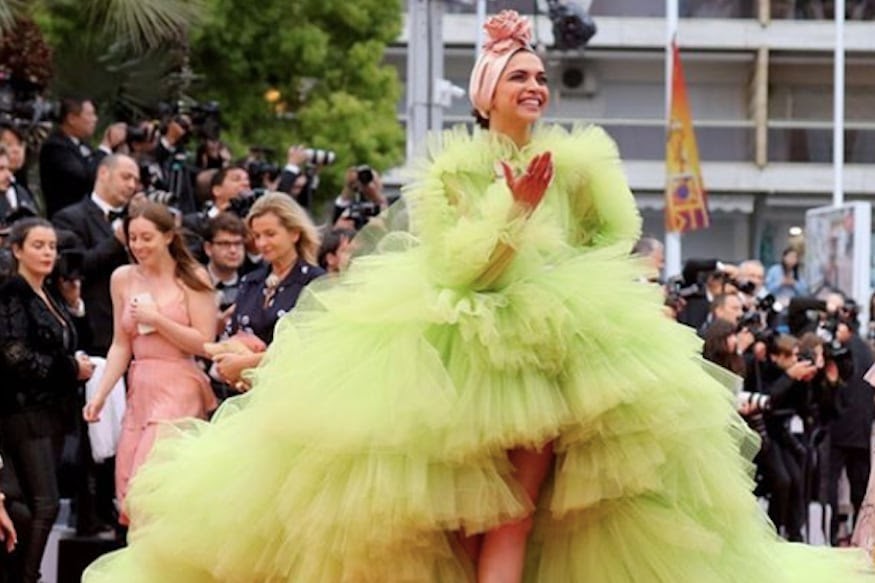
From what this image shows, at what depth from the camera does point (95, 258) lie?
33.4 ft

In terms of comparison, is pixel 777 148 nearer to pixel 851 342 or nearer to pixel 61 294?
pixel 851 342

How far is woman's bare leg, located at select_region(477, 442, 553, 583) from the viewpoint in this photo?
4.84 meters

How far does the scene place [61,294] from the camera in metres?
10.1

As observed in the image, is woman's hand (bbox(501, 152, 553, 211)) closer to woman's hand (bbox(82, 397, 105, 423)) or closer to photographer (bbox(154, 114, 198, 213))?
woman's hand (bbox(82, 397, 105, 423))

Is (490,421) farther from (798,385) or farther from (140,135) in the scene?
(140,135)

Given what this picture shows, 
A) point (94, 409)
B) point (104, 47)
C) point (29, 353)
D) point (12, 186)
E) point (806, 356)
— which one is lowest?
point (806, 356)

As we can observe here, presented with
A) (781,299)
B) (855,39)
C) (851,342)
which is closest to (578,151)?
(851,342)

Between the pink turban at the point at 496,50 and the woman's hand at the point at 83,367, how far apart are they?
4.23 meters

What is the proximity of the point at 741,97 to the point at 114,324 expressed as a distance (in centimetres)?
3219

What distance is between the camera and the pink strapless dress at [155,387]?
344 inches

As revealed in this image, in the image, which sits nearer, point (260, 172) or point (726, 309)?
point (726, 309)

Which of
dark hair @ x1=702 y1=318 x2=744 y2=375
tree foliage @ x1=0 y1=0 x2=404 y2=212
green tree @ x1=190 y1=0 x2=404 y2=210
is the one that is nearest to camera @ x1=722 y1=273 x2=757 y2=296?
dark hair @ x1=702 y1=318 x2=744 y2=375

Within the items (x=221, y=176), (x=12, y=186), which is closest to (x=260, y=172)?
(x=221, y=176)

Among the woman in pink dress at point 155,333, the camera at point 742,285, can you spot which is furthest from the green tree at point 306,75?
the woman in pink dress at point 155,333
